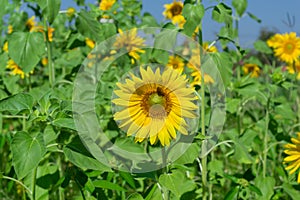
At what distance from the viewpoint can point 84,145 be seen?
5.09 feet

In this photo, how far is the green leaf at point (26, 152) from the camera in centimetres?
144

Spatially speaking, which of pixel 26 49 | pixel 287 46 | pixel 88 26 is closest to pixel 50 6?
pixel 26 49

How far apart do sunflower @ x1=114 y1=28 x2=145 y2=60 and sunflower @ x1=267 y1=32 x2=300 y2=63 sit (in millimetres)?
1080

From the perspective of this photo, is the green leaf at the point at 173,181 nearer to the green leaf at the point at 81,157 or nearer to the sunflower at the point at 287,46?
the green leaf at the point at 81,157

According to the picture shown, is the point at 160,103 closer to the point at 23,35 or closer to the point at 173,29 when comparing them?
the point at 173,29

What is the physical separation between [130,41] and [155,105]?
1.34 meters

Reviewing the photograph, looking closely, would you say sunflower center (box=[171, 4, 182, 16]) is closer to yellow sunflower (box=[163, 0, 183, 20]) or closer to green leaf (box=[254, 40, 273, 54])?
yellow sunflower (box=[163, 0, 183, 20])

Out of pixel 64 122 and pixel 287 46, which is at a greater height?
pixel 287 46

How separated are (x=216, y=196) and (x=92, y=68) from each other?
0.90 m

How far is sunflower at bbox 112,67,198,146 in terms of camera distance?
4.81ft

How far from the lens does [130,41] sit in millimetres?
2791

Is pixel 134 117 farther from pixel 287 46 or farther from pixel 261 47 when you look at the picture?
pixel 287 46

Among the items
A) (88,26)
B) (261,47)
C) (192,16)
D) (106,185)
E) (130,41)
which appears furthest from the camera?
(261,47)

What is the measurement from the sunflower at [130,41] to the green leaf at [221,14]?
2.70ft
